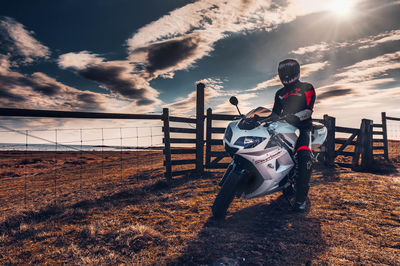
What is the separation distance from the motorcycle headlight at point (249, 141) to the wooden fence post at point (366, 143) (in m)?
7.77

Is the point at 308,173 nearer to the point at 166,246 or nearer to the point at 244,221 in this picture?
the point at 244,221

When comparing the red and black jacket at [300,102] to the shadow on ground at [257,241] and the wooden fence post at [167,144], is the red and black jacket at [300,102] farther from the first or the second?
the wooden fence post at [167,144]

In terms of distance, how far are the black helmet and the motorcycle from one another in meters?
0.89

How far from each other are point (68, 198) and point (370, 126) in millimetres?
10397

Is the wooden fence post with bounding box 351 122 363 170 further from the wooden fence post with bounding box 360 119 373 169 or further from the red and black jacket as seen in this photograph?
the red and black jacket

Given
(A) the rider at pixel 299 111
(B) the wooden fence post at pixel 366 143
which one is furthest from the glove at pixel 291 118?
(B) the wooden fence post at pixel 366 143

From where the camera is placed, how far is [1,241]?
261 centimetres

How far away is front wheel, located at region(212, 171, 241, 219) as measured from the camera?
2795mm

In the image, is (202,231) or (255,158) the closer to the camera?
(202,231)

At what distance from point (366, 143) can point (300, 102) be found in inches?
271

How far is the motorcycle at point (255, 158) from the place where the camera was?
9.09ft

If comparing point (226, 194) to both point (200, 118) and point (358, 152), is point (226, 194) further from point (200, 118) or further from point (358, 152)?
point (358, 152)

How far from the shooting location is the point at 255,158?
2.77 metres

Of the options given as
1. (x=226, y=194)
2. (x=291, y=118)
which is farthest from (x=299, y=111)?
(x=226, y=194)
